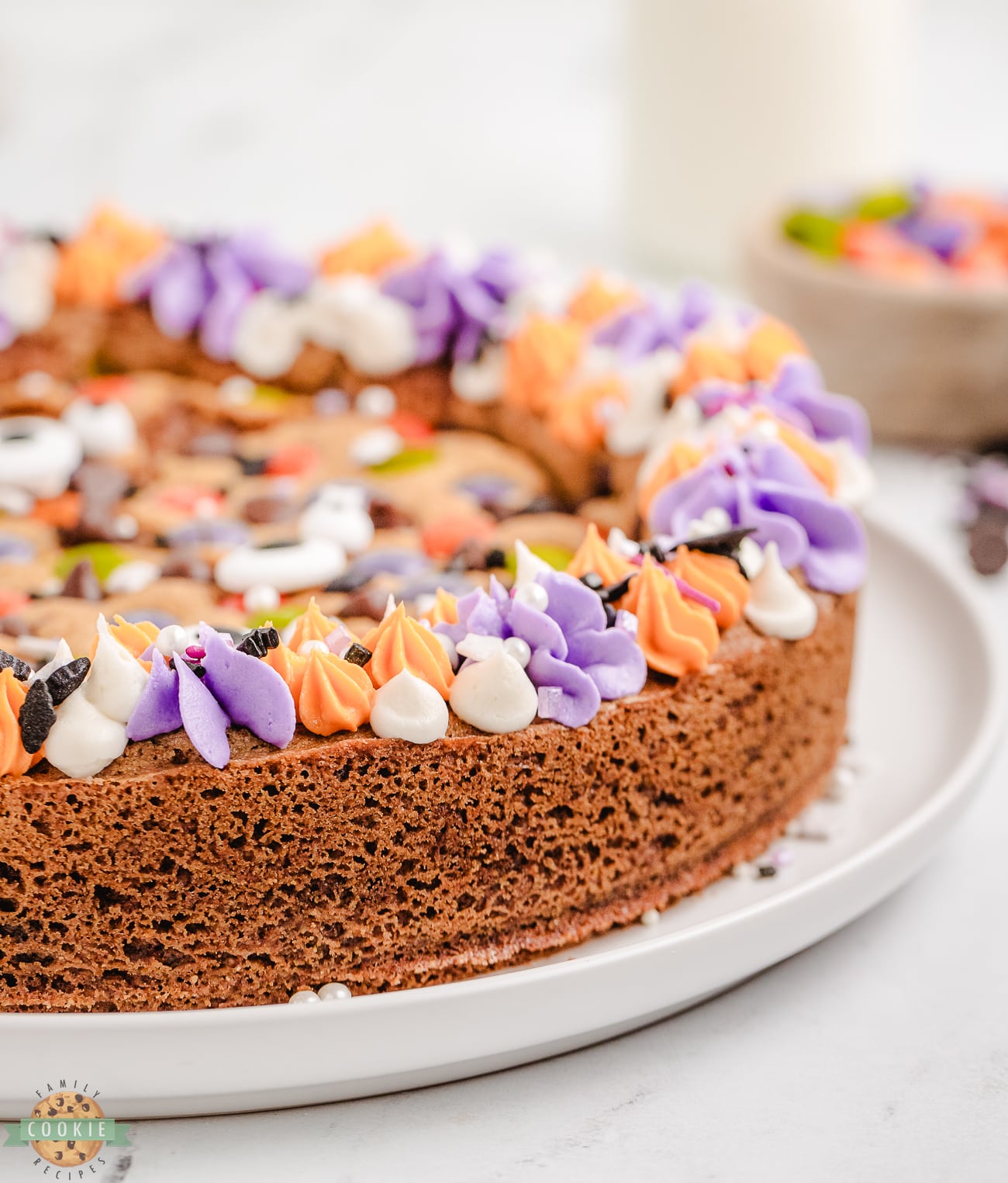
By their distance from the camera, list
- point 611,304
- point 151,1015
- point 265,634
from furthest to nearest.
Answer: point 611,304 < point 265,634 < point 151,1015

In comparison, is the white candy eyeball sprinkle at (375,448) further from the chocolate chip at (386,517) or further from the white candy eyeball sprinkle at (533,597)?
the white candy eyeball sprinkle at (533,597)

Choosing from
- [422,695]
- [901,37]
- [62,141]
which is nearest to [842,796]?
[422,695]

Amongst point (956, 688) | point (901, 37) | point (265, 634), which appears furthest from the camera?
point (901, 37)

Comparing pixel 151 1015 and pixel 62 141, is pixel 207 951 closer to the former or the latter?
pixel 151 1015

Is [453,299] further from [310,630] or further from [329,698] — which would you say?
[329,698]

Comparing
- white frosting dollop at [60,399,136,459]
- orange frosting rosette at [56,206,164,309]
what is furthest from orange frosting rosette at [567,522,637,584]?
orange frosting rosette at [56,206,164,309]

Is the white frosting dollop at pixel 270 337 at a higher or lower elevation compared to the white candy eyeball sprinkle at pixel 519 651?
lower

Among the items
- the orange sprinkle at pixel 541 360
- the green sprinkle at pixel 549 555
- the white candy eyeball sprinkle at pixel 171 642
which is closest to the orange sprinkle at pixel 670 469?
the green sprinkle at pixel 549 555

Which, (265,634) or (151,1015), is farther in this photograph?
(265,634)
